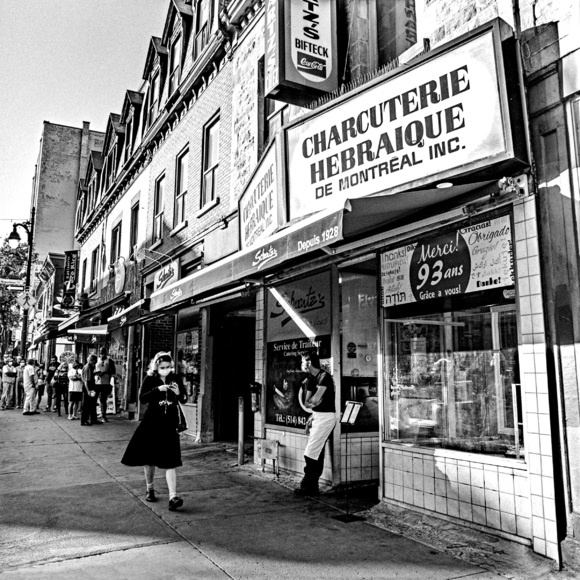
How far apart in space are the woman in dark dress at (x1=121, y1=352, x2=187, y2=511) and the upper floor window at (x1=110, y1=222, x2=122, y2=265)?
1482 cm

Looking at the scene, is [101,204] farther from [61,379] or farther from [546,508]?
[546,508]

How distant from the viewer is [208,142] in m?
12.9

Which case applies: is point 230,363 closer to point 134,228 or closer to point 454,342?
point 454,342

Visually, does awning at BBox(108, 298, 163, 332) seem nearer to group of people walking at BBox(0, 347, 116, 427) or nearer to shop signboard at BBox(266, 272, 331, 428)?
group of people walking at BBox(0, 347, 116, 427)

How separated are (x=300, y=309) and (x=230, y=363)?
13.7 feet

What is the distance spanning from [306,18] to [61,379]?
13.5m

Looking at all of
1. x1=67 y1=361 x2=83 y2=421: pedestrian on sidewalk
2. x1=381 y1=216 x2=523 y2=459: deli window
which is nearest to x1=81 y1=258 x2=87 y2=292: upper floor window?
x1=67 y1=361 x2=83 y2=421: pedestrian on sidewalk

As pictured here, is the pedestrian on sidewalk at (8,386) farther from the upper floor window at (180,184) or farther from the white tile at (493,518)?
the white tile at (493,518)

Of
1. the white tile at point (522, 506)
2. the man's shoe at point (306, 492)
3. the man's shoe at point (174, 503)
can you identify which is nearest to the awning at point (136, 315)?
the man's shoe at point (306, 492)

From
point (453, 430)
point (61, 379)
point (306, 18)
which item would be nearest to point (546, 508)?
point (453, 430)

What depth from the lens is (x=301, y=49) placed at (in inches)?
307

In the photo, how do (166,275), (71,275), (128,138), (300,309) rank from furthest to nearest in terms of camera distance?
(71,275) → (128,138) → (166,275) → (300,309)

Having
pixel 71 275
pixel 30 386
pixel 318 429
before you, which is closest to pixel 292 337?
pixel 318 429

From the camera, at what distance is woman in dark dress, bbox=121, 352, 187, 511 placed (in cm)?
620
